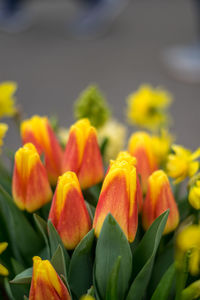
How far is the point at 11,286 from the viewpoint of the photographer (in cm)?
41

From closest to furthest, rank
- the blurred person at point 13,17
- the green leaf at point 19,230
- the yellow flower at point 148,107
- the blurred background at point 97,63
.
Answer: the green leaf at point 19,230
the yellow flower at point 148,107
the blurred background at point 97,63
the blurred person at point 13,17

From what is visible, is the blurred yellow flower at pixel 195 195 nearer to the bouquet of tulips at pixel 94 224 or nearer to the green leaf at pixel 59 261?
the bouquet of tulips at pixel 94 224

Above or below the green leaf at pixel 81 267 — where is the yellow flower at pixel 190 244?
above

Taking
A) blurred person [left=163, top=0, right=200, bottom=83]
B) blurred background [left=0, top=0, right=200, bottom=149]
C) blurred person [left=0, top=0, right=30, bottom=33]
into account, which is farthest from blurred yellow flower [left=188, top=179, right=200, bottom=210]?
blurred person [left=0, top=0, right=30, bottom=33]

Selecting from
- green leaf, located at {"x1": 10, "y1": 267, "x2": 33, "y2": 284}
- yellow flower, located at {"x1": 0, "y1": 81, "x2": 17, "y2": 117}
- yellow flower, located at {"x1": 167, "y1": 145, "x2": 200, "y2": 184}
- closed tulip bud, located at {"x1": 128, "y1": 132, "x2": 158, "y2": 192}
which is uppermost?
yellow flower, located at {"x1": 0, "y1": 81, "x2": 17, "y2": 117}

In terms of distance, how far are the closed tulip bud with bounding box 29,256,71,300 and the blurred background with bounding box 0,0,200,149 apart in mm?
2177

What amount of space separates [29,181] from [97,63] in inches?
153

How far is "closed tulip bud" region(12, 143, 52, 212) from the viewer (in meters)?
0.39

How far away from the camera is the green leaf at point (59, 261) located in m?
0.35

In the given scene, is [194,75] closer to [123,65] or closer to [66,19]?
[123,65]

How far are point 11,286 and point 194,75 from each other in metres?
3.68

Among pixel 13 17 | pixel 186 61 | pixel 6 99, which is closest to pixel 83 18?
pixel 13 17

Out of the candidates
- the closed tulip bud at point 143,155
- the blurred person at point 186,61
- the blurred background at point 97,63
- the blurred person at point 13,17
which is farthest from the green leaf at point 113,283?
the blurred person at point 13,17

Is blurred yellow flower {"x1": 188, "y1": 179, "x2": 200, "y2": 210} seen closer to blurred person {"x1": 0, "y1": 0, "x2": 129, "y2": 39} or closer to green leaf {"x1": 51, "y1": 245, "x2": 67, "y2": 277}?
green leaf {"x1": 51, "y1": 245, "x2": 67, "y2": 277}
